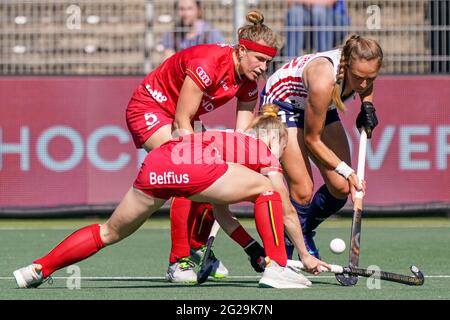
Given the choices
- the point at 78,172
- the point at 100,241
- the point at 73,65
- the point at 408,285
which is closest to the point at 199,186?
the point at 100,241

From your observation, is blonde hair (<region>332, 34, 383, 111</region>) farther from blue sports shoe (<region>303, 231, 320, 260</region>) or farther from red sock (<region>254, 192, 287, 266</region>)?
blue sports shoe (<region>303, 231, 320, 260</region>)

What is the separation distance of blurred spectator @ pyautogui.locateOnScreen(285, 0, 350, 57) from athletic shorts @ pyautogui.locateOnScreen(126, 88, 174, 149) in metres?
5.67

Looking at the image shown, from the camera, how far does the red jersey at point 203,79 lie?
7770mm

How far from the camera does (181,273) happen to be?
26.2 feet

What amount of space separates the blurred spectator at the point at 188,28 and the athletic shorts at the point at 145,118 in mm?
5348

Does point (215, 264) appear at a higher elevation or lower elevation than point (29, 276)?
lower

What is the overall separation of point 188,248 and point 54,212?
532 centimetres

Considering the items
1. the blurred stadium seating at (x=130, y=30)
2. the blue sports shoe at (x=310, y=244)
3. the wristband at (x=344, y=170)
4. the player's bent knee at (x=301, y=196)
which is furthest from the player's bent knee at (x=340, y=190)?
the blurred stadium seating at (x=130, y=30)

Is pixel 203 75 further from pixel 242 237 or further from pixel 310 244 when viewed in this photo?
pixel 310 244

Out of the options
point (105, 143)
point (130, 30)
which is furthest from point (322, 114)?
point (130, 30)

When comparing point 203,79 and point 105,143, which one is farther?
point 105,143

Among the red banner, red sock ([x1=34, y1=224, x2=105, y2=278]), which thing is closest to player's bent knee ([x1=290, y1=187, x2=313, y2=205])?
red sock ([x1=34, y1=224, x2=105, y2=278])

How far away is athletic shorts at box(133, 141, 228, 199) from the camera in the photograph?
7.05 metres

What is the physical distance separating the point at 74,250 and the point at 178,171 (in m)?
0.79
